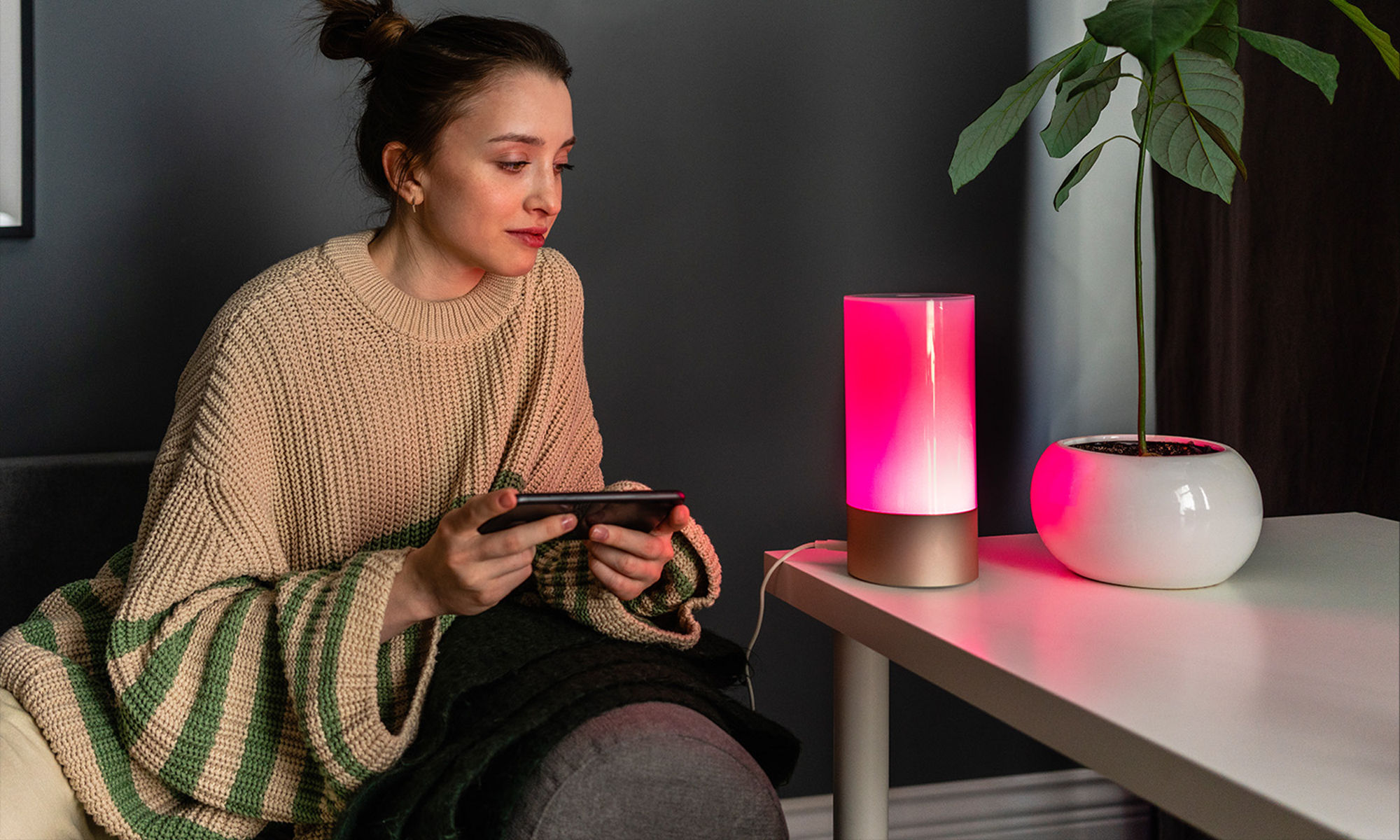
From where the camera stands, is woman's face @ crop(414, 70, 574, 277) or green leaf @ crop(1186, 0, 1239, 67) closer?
green leaf @ crop(1186, 0, 1239, 67)

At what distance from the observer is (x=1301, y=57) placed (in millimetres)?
928

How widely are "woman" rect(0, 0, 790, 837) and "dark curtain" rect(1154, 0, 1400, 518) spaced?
0.86 metres

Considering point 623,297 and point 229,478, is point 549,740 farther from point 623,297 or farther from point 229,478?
point 623,297

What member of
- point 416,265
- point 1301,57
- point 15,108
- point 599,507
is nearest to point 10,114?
point 15,108

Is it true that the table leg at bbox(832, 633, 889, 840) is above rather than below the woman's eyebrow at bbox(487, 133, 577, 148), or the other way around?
below

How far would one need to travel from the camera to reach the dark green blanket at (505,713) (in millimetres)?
815

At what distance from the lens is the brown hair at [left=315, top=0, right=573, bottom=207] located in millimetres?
1085

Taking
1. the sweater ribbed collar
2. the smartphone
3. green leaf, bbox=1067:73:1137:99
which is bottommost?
the smartphone

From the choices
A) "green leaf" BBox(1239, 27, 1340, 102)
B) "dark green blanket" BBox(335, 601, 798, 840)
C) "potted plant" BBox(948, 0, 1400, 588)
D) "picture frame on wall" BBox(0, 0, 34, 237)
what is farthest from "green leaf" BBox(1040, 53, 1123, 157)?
"picture frame on wall" BBox(0, 0, 34, 237)

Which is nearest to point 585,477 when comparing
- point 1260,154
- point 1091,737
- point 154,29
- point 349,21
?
point 349,21

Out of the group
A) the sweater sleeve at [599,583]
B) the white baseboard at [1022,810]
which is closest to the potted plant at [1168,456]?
the sweater sleeve at [599,583]

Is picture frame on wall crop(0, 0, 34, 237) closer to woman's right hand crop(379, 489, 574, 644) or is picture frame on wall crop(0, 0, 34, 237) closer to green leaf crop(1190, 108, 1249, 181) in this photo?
woman's right hand crop(379, 489, 574, 644)

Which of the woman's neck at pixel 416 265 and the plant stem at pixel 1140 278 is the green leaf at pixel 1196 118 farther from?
the woman's neck at pixel 416 265

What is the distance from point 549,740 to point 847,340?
0.46 metres
